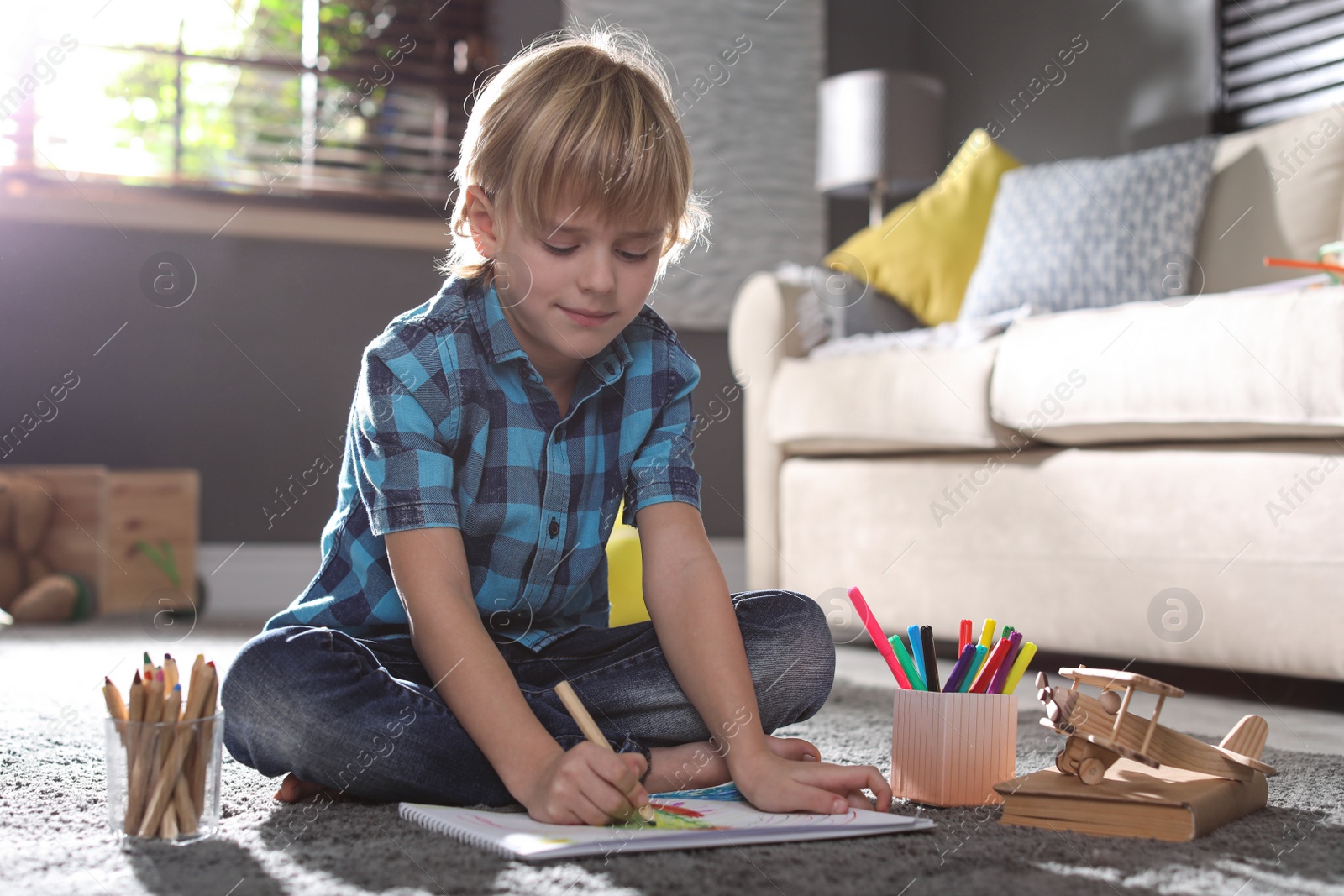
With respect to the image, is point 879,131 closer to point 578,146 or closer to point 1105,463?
point 1105,463

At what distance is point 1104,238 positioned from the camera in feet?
6.81

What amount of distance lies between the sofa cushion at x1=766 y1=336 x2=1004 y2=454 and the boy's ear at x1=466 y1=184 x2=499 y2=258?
0.96m

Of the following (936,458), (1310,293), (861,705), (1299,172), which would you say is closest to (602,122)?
(861,705)

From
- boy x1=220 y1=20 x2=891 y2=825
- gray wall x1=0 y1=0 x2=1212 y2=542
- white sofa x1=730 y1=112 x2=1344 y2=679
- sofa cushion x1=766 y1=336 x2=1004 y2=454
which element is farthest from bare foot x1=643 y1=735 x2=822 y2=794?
gray wall x1=0 y1=0 x2=1212 y2=542

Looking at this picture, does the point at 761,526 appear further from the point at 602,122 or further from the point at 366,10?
the point at 366,10

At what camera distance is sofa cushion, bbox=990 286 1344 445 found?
4.45 feet

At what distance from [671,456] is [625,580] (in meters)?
0.41

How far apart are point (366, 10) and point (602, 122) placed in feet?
7.07

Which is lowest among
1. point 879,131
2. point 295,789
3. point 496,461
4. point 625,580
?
point 295,789

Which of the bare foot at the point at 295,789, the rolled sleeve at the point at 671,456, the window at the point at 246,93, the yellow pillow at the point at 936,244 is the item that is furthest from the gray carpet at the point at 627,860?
the window at the point at 246,93

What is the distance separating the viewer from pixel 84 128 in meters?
2.61

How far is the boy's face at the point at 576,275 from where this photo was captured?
90 centimetres

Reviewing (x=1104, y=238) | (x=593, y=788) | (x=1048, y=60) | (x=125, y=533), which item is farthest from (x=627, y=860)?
(x=1048, y=60)

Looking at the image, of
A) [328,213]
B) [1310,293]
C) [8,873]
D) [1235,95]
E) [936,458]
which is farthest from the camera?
[328,213]
